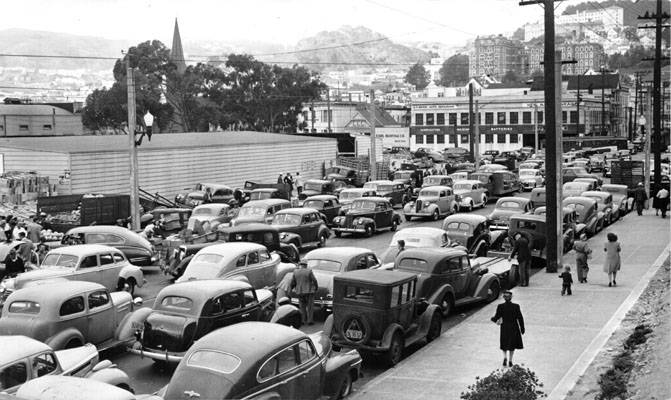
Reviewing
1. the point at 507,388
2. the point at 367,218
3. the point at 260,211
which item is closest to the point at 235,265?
the point at 507,388

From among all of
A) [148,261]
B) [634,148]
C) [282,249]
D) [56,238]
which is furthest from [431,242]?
[634,148]

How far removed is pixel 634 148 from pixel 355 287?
91.4 metres

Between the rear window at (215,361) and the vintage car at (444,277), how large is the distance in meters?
6.73

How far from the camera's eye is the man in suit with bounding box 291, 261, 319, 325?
57.0 ft

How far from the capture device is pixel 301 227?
28141 mm

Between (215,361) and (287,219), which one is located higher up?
(287,219)

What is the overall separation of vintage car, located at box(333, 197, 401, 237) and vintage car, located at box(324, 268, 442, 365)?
16959 mm

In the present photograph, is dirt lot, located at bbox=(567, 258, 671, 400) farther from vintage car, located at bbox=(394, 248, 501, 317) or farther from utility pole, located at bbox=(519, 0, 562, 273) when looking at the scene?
utility pole, located at bbox=(519, 0, 562, 273)

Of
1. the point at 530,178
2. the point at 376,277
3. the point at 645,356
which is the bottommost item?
the point at 645,356

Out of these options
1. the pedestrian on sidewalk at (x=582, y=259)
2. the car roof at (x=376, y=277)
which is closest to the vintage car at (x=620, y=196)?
the pedestrian on sidewalk at (x=582, y=259)

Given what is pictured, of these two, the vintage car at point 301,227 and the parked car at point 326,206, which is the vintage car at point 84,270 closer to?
the vintage car at point 301,227

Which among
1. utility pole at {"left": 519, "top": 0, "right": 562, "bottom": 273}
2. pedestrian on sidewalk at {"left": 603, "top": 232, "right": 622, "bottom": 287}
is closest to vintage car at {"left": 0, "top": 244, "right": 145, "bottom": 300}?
utility pole at {"left": 519, "top": 0, "right": 562, "bottom": 273}

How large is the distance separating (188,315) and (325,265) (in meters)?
5.36

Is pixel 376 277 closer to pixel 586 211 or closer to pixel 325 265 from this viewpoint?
pixel 325 265
